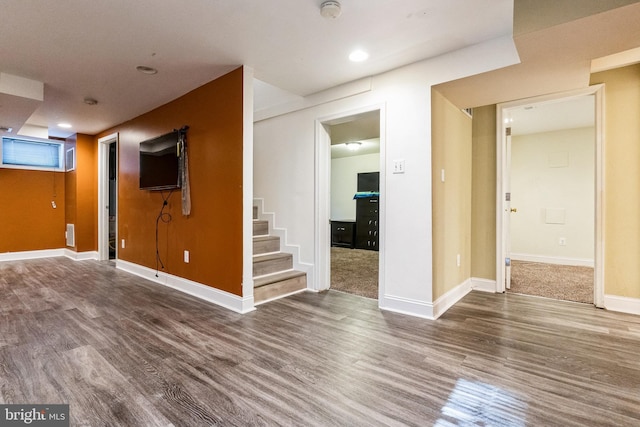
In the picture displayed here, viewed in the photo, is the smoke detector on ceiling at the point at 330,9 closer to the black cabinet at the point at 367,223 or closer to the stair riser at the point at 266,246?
the stair riser at the point at 266,246

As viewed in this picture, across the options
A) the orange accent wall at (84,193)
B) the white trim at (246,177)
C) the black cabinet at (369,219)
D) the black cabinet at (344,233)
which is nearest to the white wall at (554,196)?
the black cabinet at (369,219)

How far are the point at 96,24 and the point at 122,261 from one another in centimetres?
365

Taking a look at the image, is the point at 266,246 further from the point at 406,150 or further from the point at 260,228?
the point at 406,150

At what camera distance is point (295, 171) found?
3.76 metres

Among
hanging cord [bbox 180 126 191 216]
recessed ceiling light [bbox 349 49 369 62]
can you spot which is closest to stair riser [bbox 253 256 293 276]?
hanging cord [bbox 180 126 191 216]

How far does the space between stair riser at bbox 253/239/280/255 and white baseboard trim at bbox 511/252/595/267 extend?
459 cm

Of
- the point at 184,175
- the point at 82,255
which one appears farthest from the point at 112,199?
the point at 184,175

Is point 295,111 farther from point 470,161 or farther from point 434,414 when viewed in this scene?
point 434,414

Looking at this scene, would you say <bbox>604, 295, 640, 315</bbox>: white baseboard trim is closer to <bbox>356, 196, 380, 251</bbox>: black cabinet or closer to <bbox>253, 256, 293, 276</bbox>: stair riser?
<bbox>253, 256, 293, 276</bbox>: stair riser

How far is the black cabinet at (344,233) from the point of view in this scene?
22.9 ft

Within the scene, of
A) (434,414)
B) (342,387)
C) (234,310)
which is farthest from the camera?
(234,310)

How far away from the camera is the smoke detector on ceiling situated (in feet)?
6.29

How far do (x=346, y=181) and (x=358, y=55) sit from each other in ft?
17.3

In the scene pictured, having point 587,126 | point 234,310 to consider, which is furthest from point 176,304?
point 587,126
